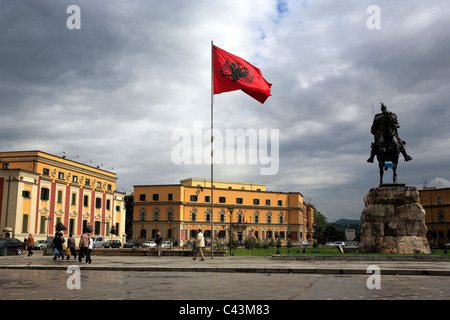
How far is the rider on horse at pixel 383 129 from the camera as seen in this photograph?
2050cm

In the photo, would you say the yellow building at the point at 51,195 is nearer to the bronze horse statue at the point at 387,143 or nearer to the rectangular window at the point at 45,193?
the rectangular window at the point at 45,193

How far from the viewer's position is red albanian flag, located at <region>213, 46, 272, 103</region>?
1923 centimetres

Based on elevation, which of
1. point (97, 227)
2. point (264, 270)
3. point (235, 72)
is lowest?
point (264, 270)

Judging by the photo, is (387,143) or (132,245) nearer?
(387,143)

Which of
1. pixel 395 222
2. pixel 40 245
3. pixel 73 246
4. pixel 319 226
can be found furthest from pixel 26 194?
pixel 319 226

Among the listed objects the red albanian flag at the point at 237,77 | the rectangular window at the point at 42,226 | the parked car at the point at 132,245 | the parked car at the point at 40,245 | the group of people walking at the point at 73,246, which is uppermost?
the red albanian flag at the point at 237,77

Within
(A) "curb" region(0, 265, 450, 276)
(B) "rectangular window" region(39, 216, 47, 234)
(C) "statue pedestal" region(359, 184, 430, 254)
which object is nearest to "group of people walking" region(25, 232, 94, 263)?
(A) "curb" region(0, 265, 450, 276)

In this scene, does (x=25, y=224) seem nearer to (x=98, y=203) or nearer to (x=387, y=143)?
(x=98, y=203)

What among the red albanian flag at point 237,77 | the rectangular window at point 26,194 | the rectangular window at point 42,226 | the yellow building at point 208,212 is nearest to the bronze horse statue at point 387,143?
the red albanian flag at point 237,77

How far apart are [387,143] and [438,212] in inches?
2705

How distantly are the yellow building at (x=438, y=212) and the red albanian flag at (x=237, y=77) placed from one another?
69.9 meters

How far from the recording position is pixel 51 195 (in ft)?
165
